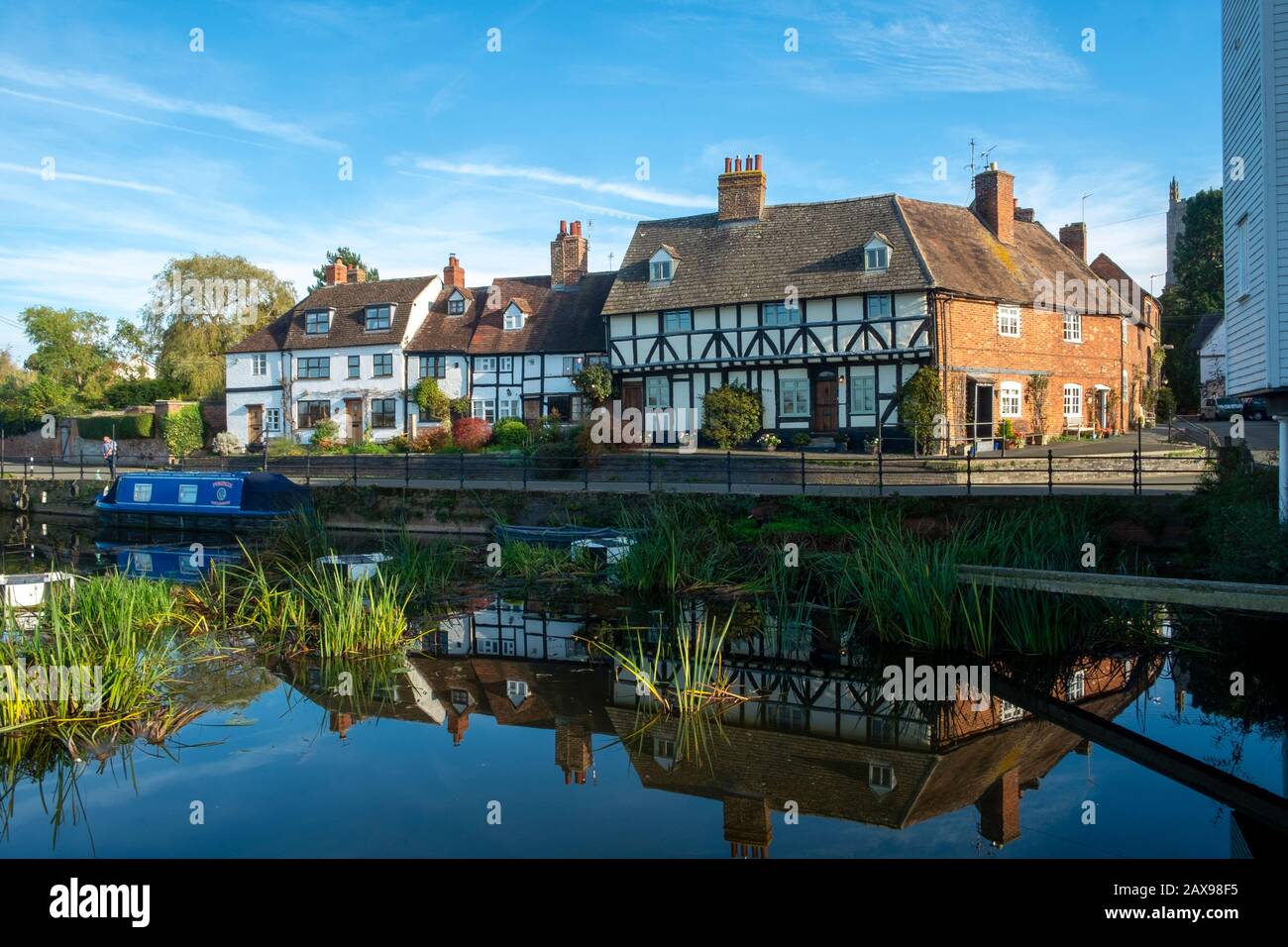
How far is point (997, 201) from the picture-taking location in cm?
3244

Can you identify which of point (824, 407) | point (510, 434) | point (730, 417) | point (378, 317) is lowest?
point (510, 434)

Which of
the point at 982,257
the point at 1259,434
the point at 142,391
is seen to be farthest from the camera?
the point at 142,391

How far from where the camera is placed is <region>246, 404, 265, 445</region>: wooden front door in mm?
42219

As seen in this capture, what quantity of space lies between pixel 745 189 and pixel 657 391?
25.2ft

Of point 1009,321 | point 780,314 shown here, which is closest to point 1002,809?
point 780,314

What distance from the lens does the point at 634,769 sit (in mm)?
7629

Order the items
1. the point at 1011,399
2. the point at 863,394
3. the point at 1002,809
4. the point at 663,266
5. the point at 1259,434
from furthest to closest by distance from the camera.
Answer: the point at 663,266
the point at 1011,399
the point at 863,394
the point at 1259,434
the point at 1002,809

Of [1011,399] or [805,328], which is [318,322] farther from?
[1011,399]

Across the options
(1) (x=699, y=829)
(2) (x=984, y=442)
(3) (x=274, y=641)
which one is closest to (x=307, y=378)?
(2) (x=984, y=442)

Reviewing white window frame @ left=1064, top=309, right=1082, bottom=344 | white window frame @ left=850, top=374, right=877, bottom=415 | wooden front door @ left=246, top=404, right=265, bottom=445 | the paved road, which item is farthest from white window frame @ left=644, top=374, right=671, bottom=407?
wooden front door @ left=246, top=404, right=265, bottom=445

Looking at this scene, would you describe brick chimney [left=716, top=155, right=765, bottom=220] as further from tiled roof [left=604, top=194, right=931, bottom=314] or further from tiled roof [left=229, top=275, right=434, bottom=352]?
tiled roof [left=229, top=275, right=434, bottom=352]

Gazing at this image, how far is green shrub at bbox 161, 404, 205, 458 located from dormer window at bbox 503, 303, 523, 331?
601 inches

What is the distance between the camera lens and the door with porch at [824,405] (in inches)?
1177
